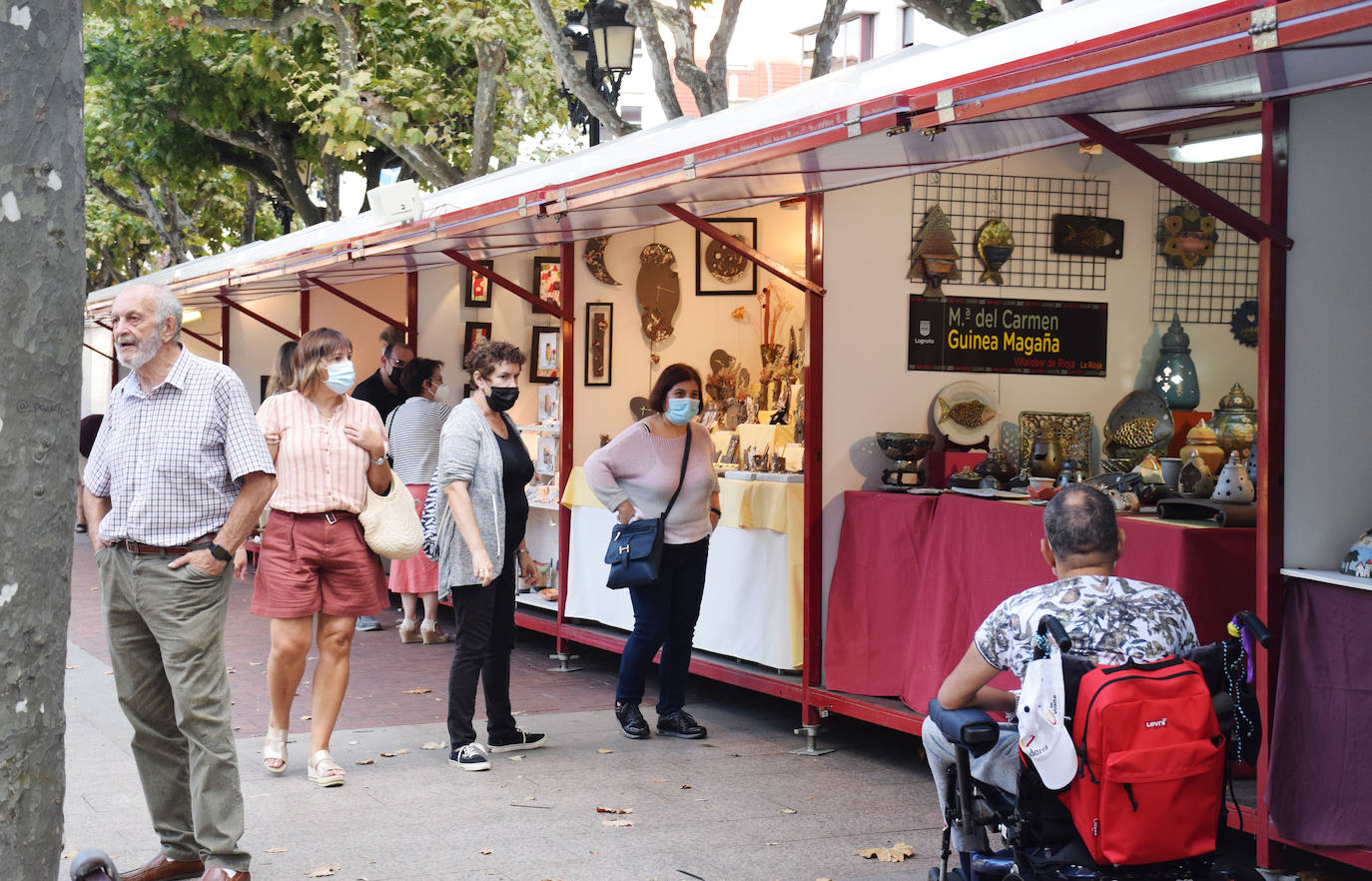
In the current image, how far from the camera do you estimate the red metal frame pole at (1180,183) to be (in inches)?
186

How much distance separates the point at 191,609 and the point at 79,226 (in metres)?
2.38

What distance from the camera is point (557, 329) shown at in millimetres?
11234

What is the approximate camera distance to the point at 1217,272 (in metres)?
7.86

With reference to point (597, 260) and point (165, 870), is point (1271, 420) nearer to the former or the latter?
point (165, 870)

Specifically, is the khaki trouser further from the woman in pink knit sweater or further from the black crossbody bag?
the woman in pink knit sweater

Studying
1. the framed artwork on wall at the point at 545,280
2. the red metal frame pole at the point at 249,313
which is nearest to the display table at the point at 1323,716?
the framed artwork on wall at the point at 545,280

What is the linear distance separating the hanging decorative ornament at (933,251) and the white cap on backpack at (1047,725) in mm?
3855

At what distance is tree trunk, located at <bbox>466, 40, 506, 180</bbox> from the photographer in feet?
48.6

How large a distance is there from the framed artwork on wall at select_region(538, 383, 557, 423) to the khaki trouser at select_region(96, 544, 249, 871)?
233 inches

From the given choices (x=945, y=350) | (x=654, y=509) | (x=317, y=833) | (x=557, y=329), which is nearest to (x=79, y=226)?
(x=317, y=833)

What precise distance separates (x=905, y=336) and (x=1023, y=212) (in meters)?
0.90

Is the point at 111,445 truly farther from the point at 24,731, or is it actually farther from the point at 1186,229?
the point at 1186,229

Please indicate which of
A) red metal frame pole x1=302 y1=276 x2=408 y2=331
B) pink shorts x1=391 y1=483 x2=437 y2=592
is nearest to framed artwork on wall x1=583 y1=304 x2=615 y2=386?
pink shorts x1=391 y1=483 x2=437 y2=592

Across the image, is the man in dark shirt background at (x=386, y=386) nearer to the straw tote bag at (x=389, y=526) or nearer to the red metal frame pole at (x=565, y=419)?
the red metal frame pole at (x=565, y=419)
